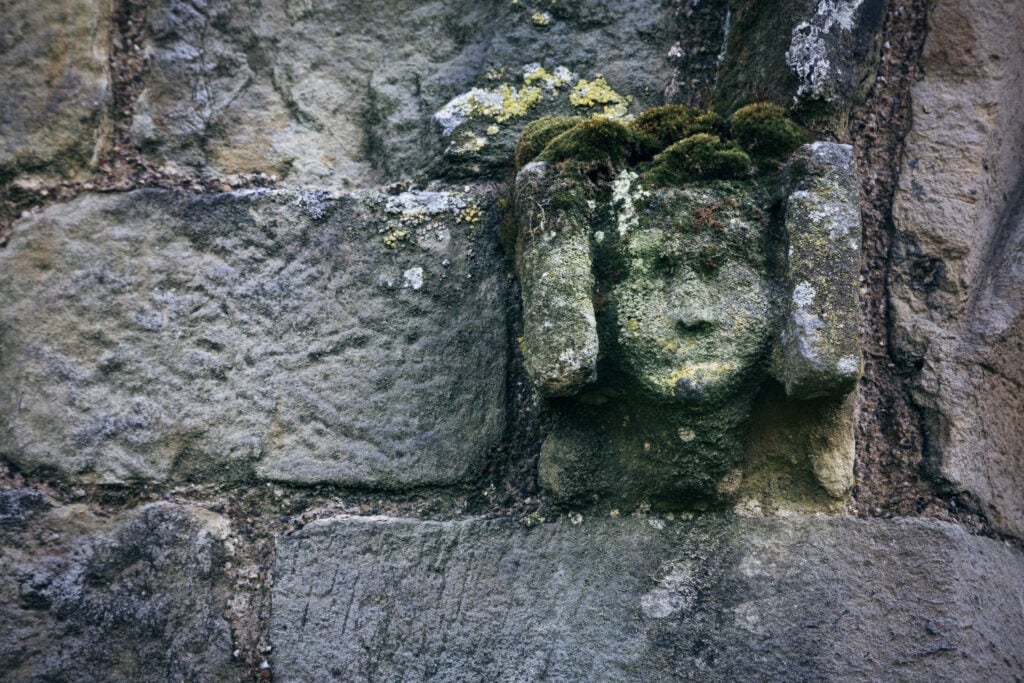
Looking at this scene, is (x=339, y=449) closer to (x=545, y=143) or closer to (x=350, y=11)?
(x=545, y=143)

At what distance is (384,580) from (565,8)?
115cm

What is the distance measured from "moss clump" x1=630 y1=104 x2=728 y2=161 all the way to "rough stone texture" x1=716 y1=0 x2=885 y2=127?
0.34ft

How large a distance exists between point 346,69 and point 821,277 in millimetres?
1078

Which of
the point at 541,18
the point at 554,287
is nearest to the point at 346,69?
the point at 541,18

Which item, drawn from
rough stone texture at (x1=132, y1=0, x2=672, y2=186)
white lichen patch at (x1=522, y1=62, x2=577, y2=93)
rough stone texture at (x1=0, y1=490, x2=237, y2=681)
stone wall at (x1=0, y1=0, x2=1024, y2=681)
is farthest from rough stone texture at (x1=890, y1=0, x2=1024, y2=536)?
rough stone texture at (x1=0, y1=490, x2=237, y2=681)

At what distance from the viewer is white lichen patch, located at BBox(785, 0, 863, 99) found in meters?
1.33

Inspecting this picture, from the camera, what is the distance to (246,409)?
1.48 m

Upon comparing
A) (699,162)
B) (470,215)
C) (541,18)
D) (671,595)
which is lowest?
(671,595)

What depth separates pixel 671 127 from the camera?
1.38m

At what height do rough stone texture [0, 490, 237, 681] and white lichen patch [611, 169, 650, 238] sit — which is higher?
white lichen patch [611, 169, 650, 238]

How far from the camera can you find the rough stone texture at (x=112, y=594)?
135cm

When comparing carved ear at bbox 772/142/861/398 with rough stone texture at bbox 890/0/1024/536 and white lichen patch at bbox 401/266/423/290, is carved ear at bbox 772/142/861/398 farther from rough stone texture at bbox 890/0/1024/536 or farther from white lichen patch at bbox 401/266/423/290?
white lichen patch at bbox 401/266/423/290

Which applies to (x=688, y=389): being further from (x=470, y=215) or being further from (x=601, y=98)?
(x=601, y=98)

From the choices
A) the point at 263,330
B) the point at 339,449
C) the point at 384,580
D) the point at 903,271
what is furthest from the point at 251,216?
the point at 903,271
